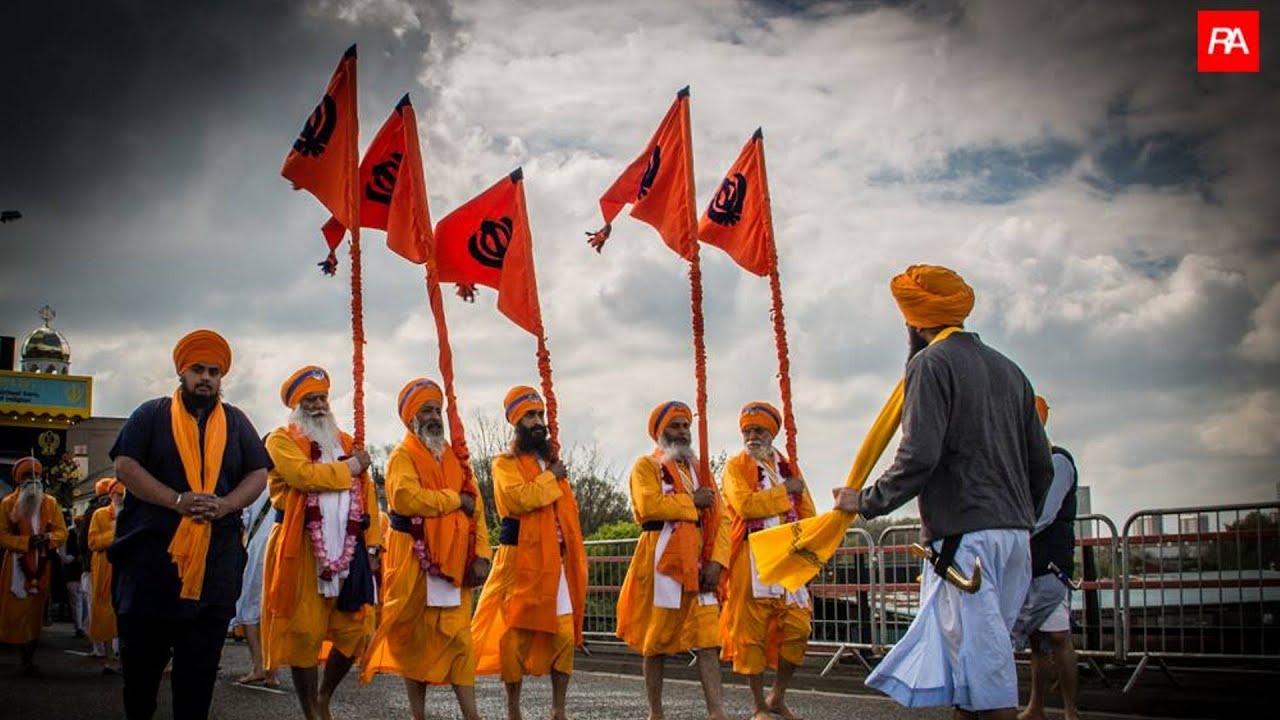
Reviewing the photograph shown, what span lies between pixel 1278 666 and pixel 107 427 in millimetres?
72452

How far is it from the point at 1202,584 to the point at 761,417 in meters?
3.84

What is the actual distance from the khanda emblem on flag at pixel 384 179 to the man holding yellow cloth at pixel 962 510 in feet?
22.0

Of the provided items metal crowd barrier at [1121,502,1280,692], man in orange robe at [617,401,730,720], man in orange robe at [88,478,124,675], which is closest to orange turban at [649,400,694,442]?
man in orange robe at [617,401,730,720]

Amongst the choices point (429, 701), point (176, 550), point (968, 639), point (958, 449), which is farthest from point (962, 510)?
point (429, 701)

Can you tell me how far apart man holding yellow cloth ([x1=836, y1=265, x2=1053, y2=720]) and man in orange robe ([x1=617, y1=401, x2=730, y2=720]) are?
423 cm

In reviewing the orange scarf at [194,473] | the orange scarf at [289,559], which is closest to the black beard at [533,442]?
the orange scarf at [289,559]


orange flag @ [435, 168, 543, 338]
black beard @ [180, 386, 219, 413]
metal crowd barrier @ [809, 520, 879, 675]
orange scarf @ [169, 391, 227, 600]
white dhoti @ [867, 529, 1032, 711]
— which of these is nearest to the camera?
white dhoti @ [867, 529, 1032, 711]

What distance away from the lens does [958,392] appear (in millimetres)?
5883

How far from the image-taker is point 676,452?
1075 cm

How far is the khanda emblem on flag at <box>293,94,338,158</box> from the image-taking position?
1138 centimetres

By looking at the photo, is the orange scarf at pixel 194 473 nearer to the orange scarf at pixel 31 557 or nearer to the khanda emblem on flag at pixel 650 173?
the khanda emblem on flag at pixel 650 173

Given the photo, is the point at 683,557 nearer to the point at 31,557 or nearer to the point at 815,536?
the point at 815,536

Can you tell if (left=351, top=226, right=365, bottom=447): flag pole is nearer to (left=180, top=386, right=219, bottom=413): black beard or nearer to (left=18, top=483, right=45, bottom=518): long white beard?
(left=180, top=386, right=219, bottom=413): black beard

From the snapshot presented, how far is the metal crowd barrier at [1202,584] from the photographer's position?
11.4 meters
